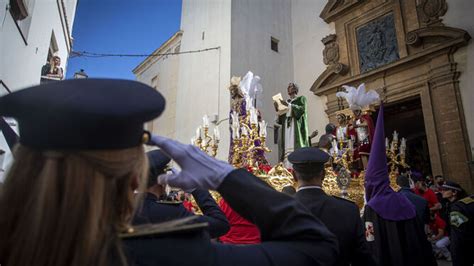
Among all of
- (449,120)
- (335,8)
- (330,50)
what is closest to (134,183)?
(449,120)

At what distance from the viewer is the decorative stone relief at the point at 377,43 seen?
11.4 metres

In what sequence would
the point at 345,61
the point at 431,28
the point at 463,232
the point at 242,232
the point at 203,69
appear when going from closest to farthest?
1. the point at 242,232
2. the point at 463,232
3. the point at 431,28
4. the point at 345,61
5. the point at 203,69

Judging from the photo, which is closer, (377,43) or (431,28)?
(431,28)

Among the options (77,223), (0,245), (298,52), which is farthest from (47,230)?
(298,52)

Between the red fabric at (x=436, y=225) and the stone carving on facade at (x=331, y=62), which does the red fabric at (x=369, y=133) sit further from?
the stone carving on facade at (x=331, y=62)

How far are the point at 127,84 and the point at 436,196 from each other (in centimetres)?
825

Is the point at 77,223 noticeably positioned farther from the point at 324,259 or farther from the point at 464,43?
the point at 464,43

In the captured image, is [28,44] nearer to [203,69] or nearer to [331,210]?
[331,210]

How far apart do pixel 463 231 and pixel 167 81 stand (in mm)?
16495

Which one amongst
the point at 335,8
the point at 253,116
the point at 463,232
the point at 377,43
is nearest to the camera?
the point at 463,232

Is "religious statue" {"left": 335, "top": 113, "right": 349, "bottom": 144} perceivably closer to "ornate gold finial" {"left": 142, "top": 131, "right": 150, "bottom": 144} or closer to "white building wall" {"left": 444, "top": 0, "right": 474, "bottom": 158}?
"white building wall" {"left": 444, "top": 0, "right": 474, "bottom": 158}

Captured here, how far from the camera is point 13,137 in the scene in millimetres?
1504

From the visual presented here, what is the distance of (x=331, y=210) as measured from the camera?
2.23 meters

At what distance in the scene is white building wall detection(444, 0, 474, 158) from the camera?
28.9 ft
